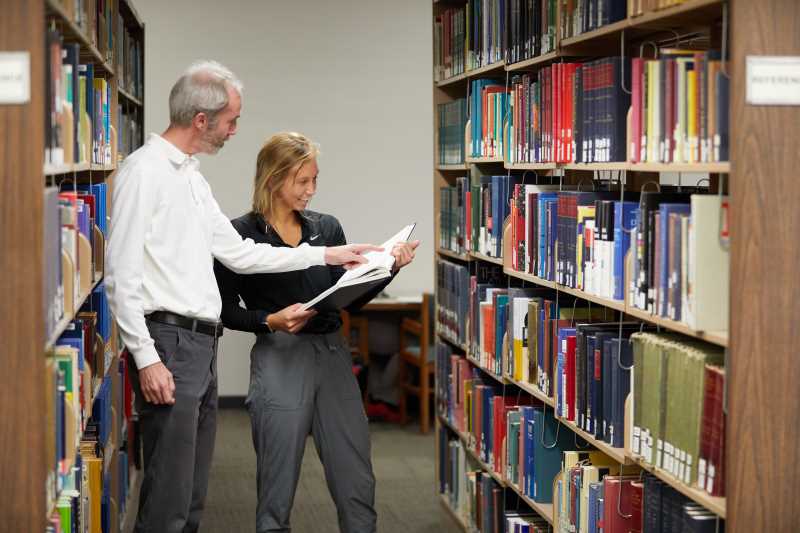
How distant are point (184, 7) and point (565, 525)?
5.08 metres

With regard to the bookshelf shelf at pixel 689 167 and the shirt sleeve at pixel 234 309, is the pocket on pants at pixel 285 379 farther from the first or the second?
the bookshelf shelf at pixel 689 167

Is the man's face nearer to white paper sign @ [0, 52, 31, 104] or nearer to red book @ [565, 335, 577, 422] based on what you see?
white paper sign @ [0, 52, 31, 104]

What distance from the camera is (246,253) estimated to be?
134 inches

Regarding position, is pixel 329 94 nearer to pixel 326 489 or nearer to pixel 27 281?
pixel 326 489

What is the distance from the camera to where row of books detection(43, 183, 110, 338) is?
2385 mm

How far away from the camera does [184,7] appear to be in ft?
23.9

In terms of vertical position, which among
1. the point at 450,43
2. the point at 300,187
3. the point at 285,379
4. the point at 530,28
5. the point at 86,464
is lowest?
the point at 86,464

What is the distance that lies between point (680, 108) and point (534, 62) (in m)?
1.17

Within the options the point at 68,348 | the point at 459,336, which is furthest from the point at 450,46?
the point at 68,348

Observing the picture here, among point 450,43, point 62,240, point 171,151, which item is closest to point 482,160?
point 450,43

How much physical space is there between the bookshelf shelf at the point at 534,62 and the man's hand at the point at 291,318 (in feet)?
3.72

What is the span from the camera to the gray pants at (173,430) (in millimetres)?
3096

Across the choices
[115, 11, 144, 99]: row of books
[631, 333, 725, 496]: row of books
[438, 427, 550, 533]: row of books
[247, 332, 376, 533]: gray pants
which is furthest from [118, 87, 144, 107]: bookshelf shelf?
[631, 333, 725, 496]: row of books

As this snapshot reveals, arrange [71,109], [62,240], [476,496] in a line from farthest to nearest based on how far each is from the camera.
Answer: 1. [476,496]
2. [71,109]
3. [62,240]
